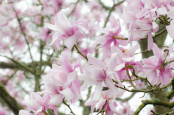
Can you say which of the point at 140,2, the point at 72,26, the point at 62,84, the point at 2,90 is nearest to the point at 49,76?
the point at 62,84

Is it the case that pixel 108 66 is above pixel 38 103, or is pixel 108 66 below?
above

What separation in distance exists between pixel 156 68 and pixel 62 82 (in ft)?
1.39

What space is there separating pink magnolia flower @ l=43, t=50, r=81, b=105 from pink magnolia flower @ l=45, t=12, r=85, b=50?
0.17 feet

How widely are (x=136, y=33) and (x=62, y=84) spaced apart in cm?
37

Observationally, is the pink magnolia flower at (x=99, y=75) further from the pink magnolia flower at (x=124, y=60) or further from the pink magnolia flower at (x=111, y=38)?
the pink magnolia flower at (x=111, y=38)

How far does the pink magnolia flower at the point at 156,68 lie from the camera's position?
2.94ft

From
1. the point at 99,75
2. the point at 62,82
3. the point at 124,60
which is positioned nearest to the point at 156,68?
the point at 124,60

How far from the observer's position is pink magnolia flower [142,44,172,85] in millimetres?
897

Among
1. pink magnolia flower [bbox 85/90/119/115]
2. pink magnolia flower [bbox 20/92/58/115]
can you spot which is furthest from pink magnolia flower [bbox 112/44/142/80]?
pink magnolia flower [bbox 20/92/58/115]

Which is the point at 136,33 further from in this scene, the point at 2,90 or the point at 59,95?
the point at 2,90

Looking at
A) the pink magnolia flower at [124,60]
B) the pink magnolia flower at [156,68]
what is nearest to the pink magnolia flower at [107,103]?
the pink magnolia flower at [124,60]

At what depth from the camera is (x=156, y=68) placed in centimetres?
91

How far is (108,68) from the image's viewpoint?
0.76 metres

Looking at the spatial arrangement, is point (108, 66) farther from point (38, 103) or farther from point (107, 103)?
point (38, 103)
